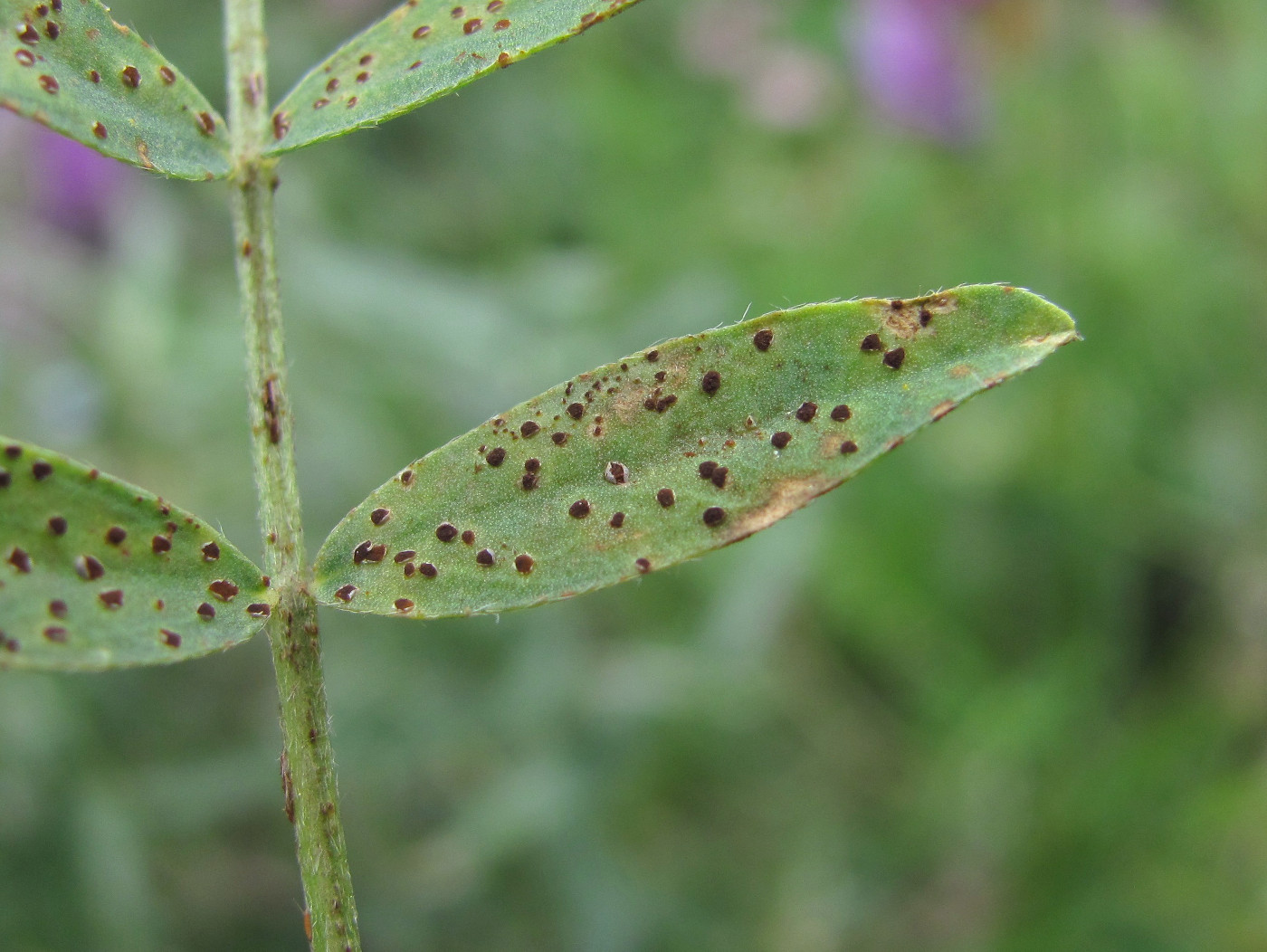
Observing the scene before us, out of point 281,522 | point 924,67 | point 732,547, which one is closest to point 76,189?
point 732,547

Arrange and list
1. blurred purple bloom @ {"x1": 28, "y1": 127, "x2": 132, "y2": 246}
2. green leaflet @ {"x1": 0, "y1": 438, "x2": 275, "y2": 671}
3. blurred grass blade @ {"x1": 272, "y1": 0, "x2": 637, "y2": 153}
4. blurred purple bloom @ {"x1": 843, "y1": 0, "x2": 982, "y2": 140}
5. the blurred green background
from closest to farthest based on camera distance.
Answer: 1. green leaflet @ {"x1": 0, "y1": 438, "x2": 275, "y2": 671}
2. blurred grass blade @ {"x1": 272, "y1": 0, "x2": 637, "y2": 153}
3. the blurred green background
4. blurred purple bloom @ {"x1": 28, "y1": 127, "x2": 132, "y2": 246}
5. blurred purple bloom @ {"x1": 843, "y1": 0, "x2": 982, "y2": 140}

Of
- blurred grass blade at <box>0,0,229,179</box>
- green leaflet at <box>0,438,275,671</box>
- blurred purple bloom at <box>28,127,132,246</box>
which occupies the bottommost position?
green leaflet at <box>0,438,275,671</box>

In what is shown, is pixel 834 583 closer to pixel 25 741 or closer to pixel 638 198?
pixel 638 198

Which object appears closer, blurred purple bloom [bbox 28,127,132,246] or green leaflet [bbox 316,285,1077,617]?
green leaflet [bbox 316,285,1077,617]

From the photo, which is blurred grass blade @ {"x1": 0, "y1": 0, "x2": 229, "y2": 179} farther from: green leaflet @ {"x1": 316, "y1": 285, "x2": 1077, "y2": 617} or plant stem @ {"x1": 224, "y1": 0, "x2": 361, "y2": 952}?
green leaflet @ {"x1": 316, "y1": 285, "x2": 1077, "y2": 617}

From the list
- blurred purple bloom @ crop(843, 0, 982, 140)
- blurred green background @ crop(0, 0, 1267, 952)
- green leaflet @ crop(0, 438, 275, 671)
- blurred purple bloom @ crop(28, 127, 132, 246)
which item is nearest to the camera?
green leaflet @ crop(0, 438, 275, 671)

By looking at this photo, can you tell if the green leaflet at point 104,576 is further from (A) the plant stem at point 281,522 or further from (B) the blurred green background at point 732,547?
(B) the blurred green background at point 732,547

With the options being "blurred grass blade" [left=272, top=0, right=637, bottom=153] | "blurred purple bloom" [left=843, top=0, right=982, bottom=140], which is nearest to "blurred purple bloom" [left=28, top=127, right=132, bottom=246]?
"blurred purple bloom" [left=843, top=0, right=982, bottom=140]
